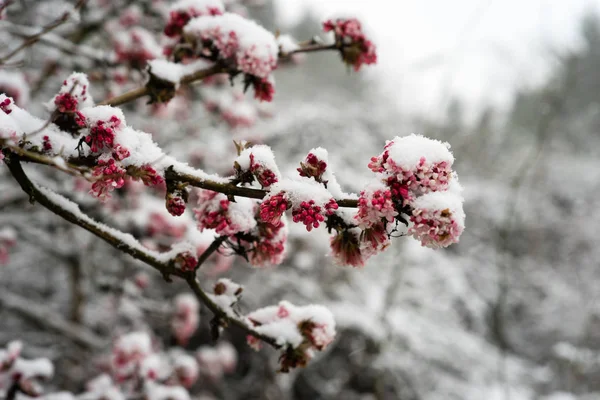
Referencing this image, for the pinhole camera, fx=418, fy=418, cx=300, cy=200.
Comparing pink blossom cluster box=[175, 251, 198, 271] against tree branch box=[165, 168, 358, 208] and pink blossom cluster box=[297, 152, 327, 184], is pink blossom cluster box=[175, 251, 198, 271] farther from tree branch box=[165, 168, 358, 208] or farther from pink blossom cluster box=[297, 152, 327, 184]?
pink blossom cluster box=[297, 152, 327, 184]

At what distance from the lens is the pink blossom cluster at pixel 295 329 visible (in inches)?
53.0

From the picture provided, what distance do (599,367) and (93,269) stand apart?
7.97 metres

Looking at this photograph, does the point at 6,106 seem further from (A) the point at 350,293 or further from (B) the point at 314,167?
(A) the point at 350,293

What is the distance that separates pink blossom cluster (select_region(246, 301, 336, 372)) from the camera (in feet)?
4.42

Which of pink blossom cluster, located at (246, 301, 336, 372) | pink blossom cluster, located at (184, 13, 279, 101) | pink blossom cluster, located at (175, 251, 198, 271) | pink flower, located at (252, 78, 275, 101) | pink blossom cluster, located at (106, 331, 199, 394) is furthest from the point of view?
pink blossom cluster, located at (106, 331, 199, 394)

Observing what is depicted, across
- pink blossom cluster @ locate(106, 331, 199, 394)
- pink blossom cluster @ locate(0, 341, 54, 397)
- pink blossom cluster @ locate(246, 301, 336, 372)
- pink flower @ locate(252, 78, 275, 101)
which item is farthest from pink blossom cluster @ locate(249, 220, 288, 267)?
pink blossom cluster @ locate(106, 331, 199, 394)

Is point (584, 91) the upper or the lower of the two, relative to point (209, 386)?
upper

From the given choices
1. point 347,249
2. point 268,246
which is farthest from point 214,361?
point 347,249

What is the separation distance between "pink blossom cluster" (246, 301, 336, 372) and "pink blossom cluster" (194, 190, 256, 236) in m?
0.35

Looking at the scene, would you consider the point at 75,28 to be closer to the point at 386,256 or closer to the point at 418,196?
the point at 418,196

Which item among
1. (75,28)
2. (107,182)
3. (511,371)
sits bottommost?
(107,182)

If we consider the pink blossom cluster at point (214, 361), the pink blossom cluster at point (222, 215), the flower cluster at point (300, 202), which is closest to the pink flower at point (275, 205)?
the flower cluster at point (300, 202)

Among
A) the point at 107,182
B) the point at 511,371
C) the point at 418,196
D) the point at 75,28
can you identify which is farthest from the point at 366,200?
the point at 511,371

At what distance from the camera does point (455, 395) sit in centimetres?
504
